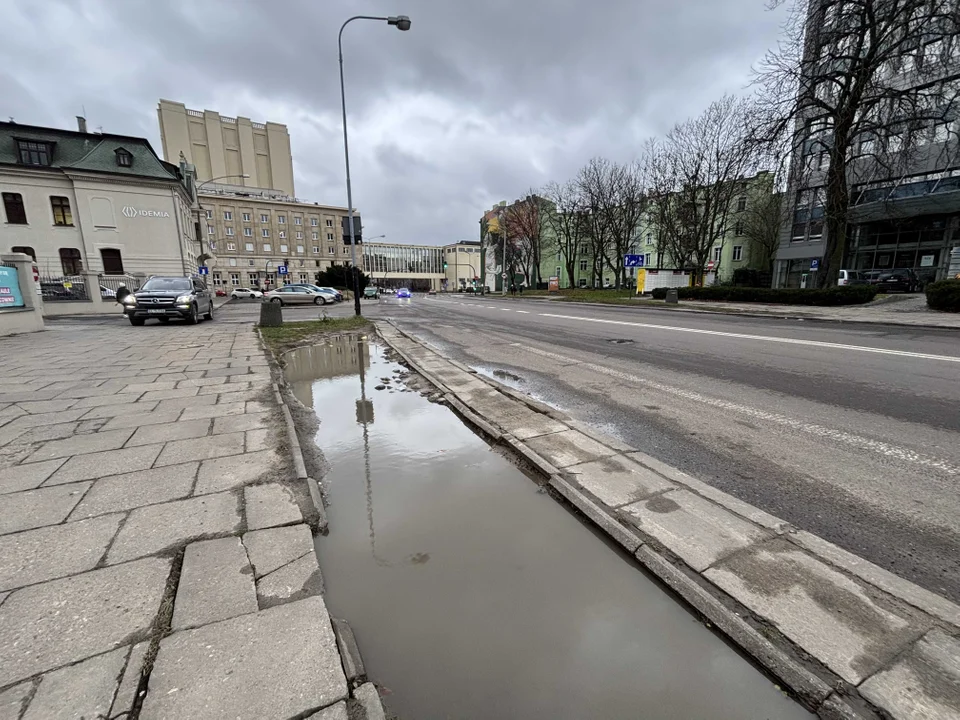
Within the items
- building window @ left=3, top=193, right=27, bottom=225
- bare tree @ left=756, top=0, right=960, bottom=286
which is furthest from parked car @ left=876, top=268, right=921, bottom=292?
building window @ left=3, top=193, right=27, bottom=225

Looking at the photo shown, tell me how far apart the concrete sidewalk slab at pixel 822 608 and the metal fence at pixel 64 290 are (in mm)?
28327

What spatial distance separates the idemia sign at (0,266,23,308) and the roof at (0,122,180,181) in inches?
946

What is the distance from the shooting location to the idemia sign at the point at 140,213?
31.2 m

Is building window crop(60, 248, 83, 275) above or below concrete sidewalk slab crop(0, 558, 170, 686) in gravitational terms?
above

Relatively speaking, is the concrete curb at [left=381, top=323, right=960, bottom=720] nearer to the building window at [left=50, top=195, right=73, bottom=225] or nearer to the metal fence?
the metal fence

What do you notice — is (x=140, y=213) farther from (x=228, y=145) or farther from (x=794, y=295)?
(x=228, y=145)

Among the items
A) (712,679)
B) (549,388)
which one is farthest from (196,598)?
(549,388)

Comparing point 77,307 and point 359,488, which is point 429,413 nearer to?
point 359,488

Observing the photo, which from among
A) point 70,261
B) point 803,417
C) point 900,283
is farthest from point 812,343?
point 70,261

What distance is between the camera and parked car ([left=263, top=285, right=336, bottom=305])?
30741 millimetres

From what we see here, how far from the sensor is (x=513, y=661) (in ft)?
5.95

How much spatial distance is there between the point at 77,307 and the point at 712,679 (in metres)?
28.3

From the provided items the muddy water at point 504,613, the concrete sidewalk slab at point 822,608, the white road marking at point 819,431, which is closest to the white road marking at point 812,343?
the white road marking at point 819,431

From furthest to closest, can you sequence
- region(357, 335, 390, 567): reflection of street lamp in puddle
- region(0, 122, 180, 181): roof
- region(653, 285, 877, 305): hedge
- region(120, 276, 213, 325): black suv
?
region(0, 122, 180, 181): roof
region(653, 285, 877, 305): hedge
region(120, 276, 213, 325): black suv
region(357, 335, 390, 567): reflection of street lamp in puddle
